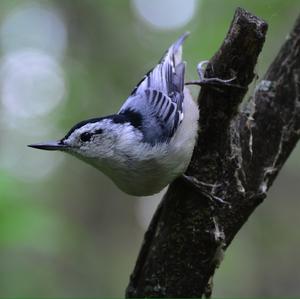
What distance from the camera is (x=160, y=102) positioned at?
10.1ft

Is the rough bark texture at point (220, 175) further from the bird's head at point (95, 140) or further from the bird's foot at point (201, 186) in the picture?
the bird's head at point (95, 140)

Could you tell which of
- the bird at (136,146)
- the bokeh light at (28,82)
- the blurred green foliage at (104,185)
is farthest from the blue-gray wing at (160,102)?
the bokeh light at (28,82)

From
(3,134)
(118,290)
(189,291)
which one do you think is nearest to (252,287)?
(118,290)

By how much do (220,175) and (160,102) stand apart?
63 centimetres

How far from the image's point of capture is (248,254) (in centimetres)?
885

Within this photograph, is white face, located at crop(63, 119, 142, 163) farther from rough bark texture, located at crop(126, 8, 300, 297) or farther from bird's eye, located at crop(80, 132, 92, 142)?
rough bark texture, located at crop(126, 8, 300, 297)

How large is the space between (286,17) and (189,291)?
4.09 metres

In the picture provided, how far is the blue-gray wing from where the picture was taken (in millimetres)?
2875

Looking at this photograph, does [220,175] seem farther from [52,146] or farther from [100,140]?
[52,146]

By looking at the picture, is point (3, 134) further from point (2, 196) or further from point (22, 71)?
point (2, 196)

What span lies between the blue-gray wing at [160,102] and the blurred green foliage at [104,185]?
177 cm

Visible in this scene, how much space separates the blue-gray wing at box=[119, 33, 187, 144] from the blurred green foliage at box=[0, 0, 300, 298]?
1.77 metres

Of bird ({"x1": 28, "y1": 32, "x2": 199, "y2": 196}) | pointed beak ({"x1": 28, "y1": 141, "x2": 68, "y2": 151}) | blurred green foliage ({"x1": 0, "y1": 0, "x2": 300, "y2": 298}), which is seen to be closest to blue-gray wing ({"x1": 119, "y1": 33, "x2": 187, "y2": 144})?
bird ({"x1": 28, "y1": 32, "x2": 199, "y2": 196})

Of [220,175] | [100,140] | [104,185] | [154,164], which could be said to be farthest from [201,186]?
[104,185]
